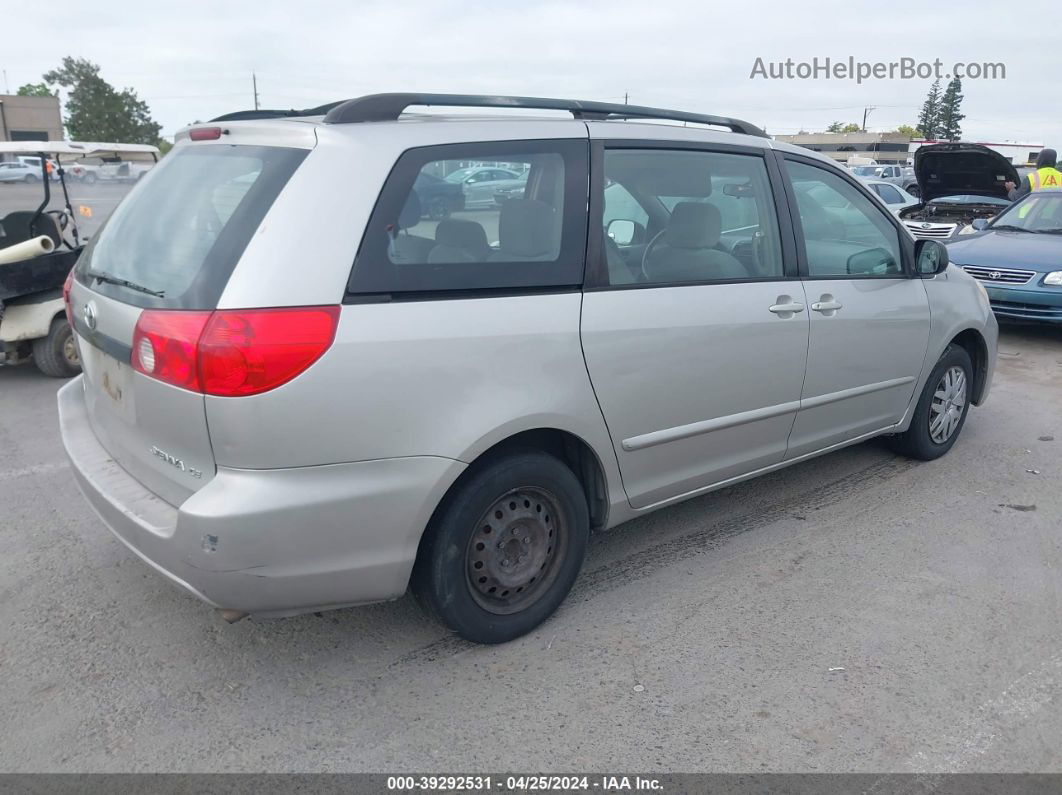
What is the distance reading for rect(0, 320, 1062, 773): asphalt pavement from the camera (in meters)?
2.54

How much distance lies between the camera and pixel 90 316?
2.89m

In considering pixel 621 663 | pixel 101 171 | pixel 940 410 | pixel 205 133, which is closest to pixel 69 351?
pixel 101 171

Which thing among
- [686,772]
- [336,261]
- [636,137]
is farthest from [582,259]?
[686,772]

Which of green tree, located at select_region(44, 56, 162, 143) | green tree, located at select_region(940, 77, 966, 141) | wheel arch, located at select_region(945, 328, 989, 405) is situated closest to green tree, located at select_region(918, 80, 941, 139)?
green tree, located at select_region(940, 77, 966, 141)

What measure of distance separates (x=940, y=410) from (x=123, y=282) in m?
4.28

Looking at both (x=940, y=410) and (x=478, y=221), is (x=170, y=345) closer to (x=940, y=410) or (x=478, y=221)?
(x=478, y=221)

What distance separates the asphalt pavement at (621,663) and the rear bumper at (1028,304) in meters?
4.32

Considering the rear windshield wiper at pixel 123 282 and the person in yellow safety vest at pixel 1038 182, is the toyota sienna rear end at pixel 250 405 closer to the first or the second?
the rear windshield wiper at pixel 123 282

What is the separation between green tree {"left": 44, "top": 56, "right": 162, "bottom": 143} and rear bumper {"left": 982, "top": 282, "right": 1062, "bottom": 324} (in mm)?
66371

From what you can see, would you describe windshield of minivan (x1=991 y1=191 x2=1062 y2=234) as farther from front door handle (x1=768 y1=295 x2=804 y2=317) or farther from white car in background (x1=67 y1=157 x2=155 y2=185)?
white car in background (x1=67 y1=157 x2=155 y2=185)

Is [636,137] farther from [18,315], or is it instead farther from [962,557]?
[18,315]

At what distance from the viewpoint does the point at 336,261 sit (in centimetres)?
250

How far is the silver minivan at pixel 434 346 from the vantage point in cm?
243

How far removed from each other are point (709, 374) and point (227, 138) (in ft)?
6.52
